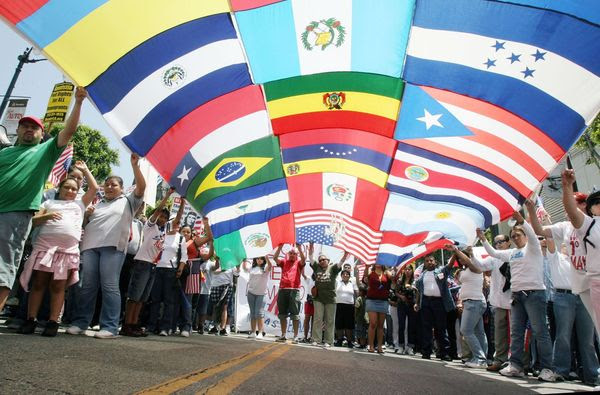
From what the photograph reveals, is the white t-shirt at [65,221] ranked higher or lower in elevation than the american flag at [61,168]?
lower

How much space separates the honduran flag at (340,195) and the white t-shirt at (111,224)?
4622 millimetres

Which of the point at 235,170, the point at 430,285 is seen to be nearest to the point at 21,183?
the point at 235,170

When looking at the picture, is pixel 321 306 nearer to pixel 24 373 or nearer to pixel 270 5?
pixel 270 5

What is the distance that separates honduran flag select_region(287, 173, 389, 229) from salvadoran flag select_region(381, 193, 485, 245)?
308mm

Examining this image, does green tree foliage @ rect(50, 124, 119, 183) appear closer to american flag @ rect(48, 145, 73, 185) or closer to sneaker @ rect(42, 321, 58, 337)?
american flag @ rect(48, 145, 73, 185)

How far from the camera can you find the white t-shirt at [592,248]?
4.01 metres

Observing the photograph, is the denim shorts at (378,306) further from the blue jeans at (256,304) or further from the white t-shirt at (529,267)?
the white t-shirt at (529,267)

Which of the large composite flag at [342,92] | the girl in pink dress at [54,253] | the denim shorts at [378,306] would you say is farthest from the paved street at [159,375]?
the denim shorts at [378,306]

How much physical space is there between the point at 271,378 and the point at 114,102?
4.32 m

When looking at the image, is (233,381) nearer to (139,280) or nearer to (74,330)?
(74,330)

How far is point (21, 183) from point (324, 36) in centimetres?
419

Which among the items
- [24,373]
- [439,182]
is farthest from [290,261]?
[24,373]

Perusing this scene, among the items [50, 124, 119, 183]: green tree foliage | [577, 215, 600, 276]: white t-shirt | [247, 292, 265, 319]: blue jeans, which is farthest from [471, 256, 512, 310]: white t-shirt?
[50, 124, 119, 183]: green tree foliage

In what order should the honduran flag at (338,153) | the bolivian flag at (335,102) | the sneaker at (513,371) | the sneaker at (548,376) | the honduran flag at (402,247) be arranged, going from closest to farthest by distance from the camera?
the sneaker at (548,376) → the sneaker at (513,371) → the bolivian flag at (335,102) → the honduran flag at (338,153) → the honduran flag at (402,247)
